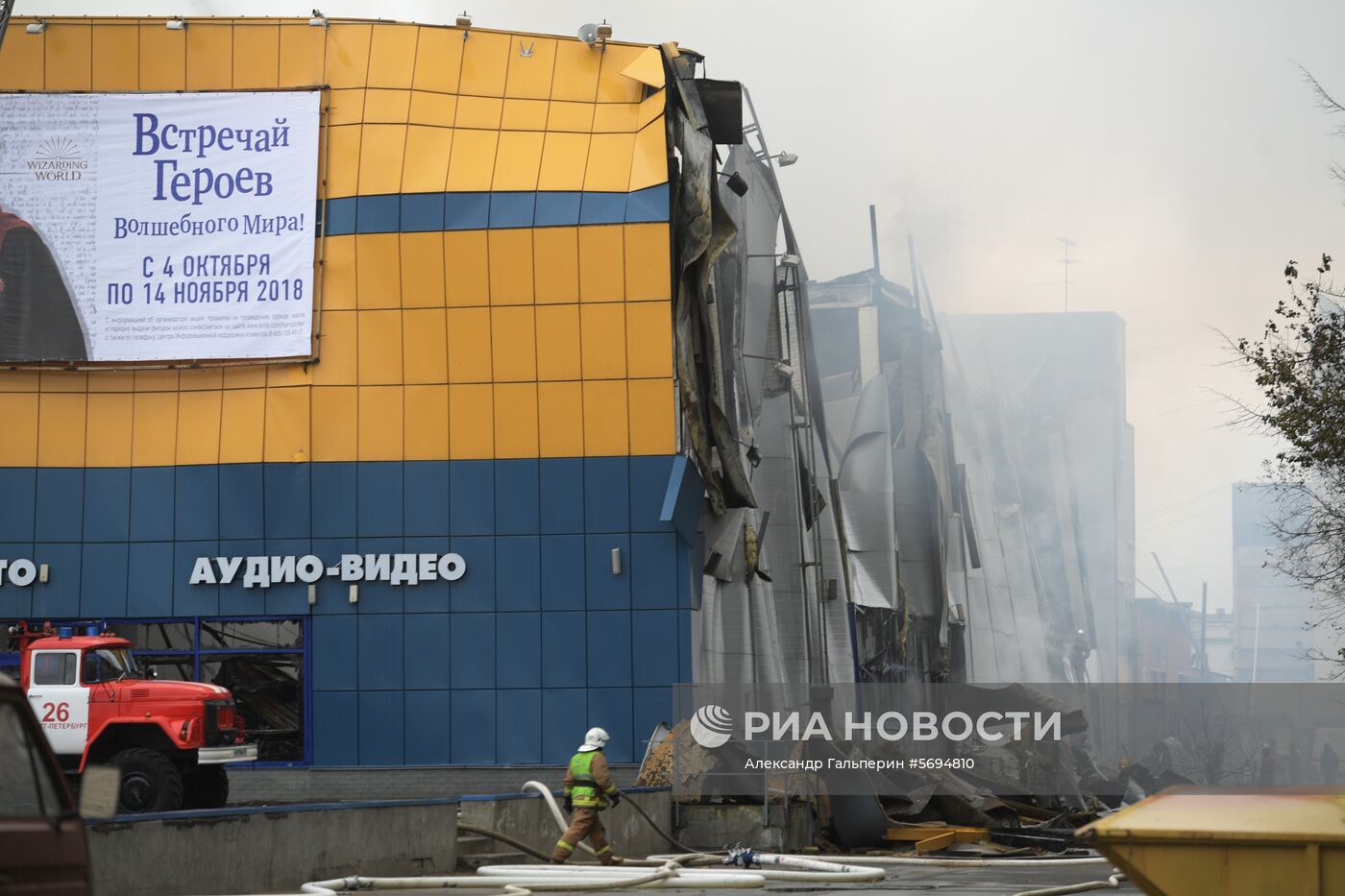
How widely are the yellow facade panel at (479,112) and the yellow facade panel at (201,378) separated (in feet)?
21.6

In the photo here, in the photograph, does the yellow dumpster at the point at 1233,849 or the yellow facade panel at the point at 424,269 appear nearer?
the yellow dumpster at the point at 1233,849

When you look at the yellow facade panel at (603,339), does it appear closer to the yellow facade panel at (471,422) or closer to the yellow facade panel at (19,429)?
the yellow facade panel at (471,422)

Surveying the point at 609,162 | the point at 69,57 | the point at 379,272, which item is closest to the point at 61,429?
the point at 379,272

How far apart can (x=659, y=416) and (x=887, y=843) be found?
347 inches

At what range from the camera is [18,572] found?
30.5 meters

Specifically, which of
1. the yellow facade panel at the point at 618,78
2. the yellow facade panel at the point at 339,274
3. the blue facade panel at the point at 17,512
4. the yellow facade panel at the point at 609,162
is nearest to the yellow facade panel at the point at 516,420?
the yellow facade panel at the point at 339,274

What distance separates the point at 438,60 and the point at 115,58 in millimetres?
6360

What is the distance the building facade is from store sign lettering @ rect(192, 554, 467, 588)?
0.09 meters

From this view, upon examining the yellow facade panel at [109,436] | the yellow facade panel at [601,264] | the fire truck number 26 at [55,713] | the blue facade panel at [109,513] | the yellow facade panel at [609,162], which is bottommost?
the fire truck number 26 at [55,713]

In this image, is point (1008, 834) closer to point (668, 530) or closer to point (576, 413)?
point (668, 530)

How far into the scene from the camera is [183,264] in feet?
102

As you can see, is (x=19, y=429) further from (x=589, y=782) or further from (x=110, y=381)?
(x=589, y=782)

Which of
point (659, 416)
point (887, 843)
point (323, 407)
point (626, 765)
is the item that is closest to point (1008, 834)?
point (887, 843)

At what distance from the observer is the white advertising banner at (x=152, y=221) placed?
30.8 meters
